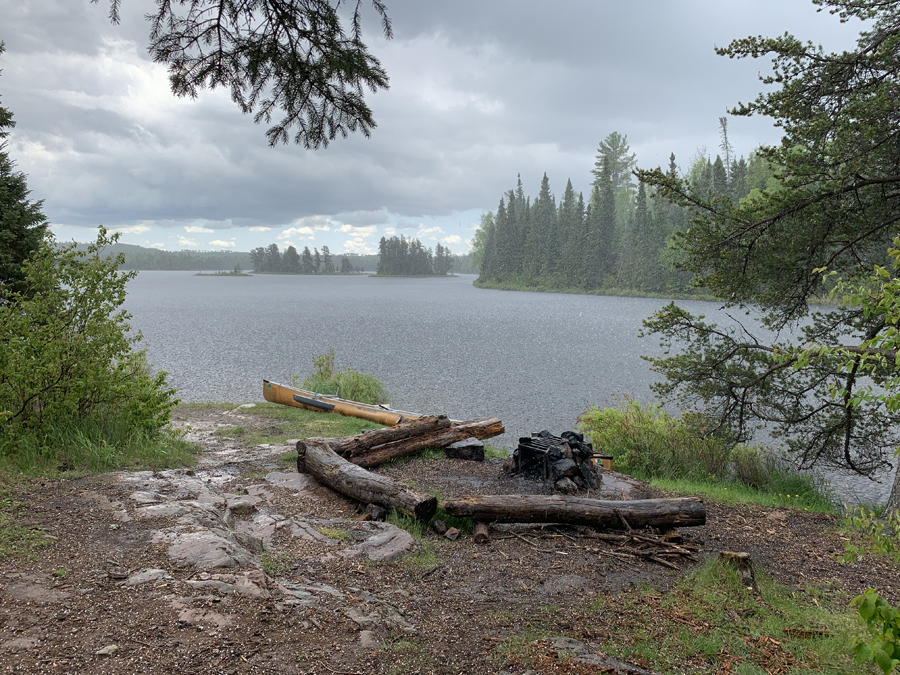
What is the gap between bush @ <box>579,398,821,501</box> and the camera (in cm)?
1056

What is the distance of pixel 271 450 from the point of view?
342 inches

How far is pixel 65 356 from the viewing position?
6641mm

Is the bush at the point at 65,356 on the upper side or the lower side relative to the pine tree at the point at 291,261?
lower

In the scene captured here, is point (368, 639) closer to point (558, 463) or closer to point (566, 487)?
point (566, 487)

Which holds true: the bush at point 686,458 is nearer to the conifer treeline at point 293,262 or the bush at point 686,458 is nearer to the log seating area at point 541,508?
the log seating area at point 541,508

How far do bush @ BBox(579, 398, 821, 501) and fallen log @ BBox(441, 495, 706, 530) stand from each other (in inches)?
184

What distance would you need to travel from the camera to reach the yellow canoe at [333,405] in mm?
12320

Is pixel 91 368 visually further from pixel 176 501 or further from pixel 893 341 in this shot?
pixel 893 341

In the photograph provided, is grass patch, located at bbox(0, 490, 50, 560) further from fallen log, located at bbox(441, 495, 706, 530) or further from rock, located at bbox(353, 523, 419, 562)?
fallen log, located at bbox(441, 495, 706, 530)

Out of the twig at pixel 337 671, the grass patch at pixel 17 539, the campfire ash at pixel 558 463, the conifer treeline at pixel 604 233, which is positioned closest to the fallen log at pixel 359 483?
the campfire ash at pixel 558 463

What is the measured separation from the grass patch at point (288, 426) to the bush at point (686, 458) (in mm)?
5344

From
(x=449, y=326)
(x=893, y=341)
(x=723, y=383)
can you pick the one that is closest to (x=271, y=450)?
(x=723, y=383)

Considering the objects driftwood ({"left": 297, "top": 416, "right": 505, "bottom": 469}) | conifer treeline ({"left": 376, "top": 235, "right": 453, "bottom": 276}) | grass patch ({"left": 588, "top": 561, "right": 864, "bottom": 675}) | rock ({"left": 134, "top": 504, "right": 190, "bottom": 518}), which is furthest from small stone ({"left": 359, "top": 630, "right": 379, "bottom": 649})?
conifer treeline ({"left": 376, "top": 235, "right": 453, "bottom": 276})

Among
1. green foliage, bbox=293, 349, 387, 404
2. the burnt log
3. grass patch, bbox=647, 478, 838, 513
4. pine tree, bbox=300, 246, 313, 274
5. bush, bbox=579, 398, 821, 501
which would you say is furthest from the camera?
pine tree, bbox=300, 246, 313, 274
